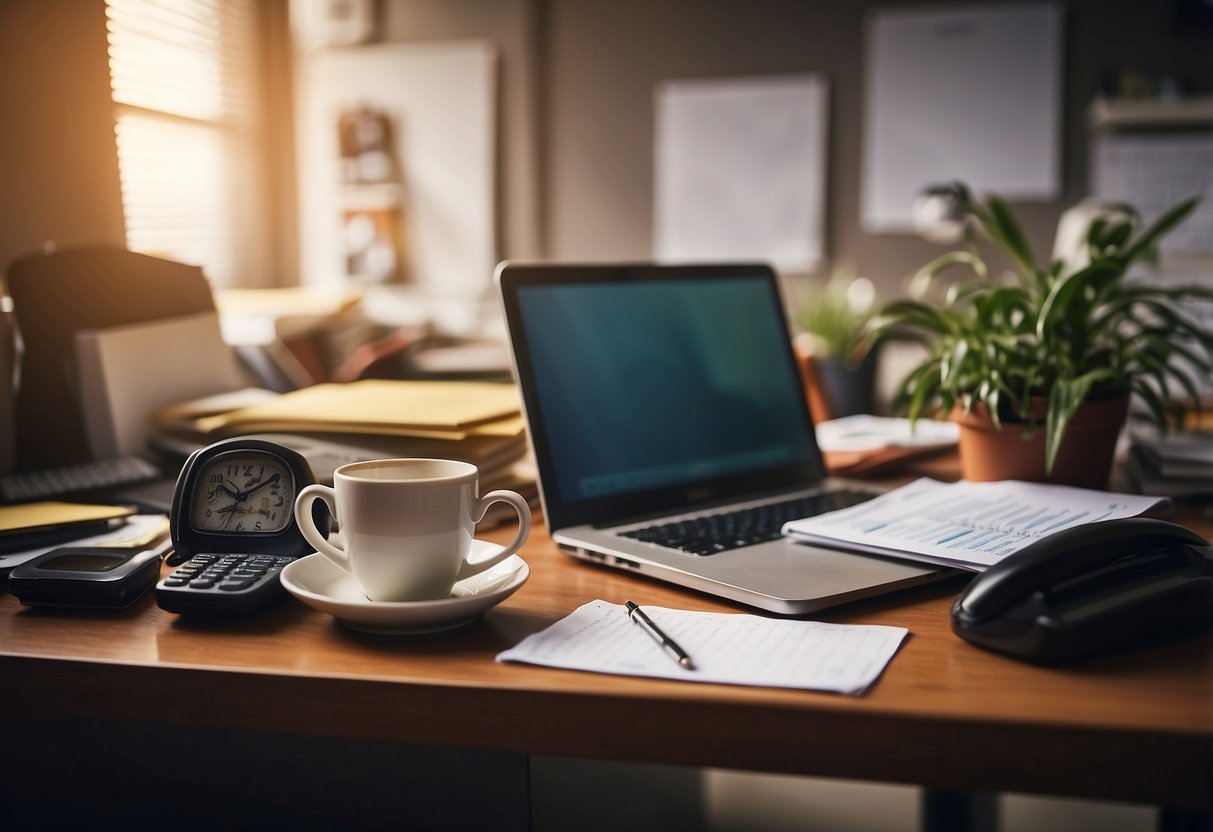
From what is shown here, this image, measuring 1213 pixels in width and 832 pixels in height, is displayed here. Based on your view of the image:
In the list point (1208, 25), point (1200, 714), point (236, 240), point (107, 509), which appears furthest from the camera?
point (236, 240)

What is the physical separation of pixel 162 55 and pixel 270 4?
793 mm

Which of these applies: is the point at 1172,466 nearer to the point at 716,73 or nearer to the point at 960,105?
the point at 960,105

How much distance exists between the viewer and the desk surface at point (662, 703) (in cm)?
50

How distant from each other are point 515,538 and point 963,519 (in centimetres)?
39

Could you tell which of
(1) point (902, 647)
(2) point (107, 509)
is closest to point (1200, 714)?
(1) point (902, 647)

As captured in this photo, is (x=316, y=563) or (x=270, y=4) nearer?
(x=316, y=563)

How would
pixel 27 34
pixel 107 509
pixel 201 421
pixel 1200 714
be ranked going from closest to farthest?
pixel 1200 714 → pixel 107 509 → pixel 201 421 → pixel 27 34

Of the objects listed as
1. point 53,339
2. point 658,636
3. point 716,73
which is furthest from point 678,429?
point 716,73

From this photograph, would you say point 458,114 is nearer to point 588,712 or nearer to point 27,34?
point 27,34

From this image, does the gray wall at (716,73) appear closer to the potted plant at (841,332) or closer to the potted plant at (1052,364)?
the potted plant at (841,332)

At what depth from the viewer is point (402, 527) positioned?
62cm

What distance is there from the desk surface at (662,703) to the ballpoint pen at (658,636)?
0.03m

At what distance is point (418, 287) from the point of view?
3834mm

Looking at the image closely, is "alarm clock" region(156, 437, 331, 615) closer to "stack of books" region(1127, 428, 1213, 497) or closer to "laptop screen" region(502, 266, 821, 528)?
"laptop screen" region(502, 266, 821, 528)
